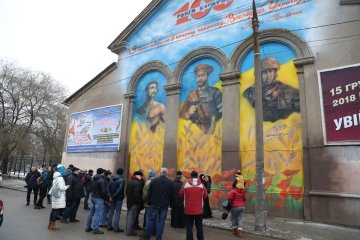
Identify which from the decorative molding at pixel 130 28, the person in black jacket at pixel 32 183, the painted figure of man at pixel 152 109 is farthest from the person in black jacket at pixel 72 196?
the decorative molding at pixel 130 28

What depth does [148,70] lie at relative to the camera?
1808cm

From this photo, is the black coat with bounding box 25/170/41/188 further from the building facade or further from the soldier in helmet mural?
the soldier in helmet mural

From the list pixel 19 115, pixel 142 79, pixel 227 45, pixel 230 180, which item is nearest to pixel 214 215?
pixel 230 180

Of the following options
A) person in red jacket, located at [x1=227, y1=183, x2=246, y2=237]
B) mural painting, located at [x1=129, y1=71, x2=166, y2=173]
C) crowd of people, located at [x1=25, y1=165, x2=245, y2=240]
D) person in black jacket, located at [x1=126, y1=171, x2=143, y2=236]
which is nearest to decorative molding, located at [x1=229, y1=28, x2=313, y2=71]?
mural painting, located at [x1=129, y1=71, x2=166, y2=173]

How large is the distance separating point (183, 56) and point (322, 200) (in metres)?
9.95

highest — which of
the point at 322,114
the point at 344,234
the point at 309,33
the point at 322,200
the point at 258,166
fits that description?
the point at 309,33

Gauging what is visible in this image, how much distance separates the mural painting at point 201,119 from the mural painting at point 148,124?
142cm

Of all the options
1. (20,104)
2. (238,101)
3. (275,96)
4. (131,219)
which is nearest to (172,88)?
(238,101)

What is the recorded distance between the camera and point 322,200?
35.8 feet

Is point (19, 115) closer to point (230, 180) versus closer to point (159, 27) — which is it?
point (159, 27)

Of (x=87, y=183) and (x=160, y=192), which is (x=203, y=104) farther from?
(x=160, y=192)

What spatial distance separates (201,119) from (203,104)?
31.1 inches

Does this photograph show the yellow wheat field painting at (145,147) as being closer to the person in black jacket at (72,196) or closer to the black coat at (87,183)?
the black coat at (87,183)

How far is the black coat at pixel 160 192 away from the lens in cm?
750
